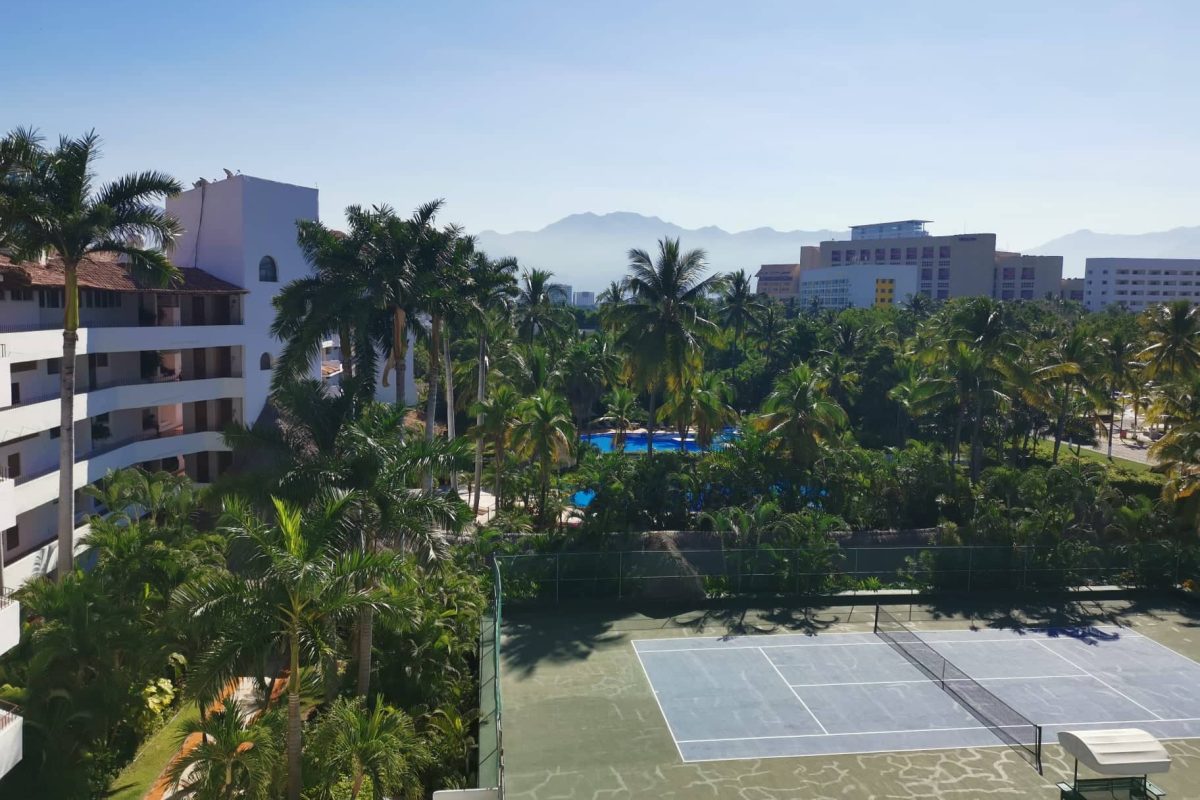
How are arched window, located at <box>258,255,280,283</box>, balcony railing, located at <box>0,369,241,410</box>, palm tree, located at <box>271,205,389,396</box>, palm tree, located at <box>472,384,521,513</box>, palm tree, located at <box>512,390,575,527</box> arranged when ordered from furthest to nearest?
arched window, located at <box>258,255,280,283</box>, palm tree, located at <box>472,384,521,513</box>, palm tree, located at <box>512,390,575,527</box>, balcony railing, located at <box>0,369,241,410</box>, palm tree, located at <box>271,205,389,396</box>

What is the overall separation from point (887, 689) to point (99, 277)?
28166 millimetres

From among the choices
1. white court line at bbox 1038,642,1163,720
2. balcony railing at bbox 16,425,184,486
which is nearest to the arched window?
balcony railing at bbox 16,425,184,486

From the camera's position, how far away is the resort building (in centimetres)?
2753

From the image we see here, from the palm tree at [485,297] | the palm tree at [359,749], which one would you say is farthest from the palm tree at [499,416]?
the palm tree at [359,749]

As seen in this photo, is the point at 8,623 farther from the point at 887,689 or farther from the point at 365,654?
the point at 887,689

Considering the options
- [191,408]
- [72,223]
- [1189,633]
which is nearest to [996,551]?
[1189,633]

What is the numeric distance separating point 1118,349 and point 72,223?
51.1 m

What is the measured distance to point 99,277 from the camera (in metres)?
31.3

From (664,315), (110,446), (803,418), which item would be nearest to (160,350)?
(110,446)

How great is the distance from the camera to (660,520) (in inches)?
1289

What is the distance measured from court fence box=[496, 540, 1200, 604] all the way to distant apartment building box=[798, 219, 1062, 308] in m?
136

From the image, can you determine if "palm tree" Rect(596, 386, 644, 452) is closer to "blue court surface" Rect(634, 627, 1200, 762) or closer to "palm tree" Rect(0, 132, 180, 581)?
"blue court surface" Rect(634, 627, 1200, 762)

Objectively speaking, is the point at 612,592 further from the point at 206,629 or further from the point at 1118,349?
the point at 1118,349

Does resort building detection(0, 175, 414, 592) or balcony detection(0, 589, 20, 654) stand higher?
resort building detection(0, 175, 414, 592)
